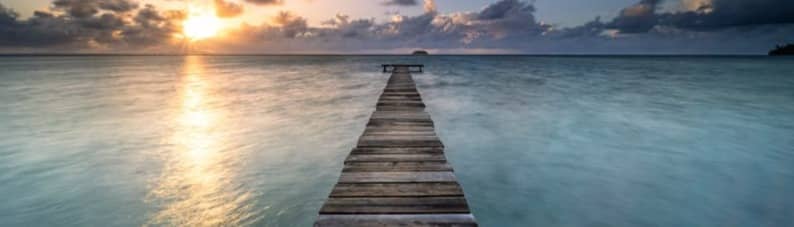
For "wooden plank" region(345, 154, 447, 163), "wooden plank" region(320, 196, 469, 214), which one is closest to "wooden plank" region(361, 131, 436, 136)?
"wooden plank" region(345, 154, 447, 163)

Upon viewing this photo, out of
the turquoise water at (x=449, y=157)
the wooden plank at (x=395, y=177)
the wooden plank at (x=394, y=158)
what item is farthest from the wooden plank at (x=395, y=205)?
the turquoise water at (x=449, y=157)

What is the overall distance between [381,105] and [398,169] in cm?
555

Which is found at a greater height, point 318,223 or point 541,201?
point 318,223

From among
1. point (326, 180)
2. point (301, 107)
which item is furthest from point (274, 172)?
point (301, 107)

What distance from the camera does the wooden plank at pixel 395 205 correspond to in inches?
130

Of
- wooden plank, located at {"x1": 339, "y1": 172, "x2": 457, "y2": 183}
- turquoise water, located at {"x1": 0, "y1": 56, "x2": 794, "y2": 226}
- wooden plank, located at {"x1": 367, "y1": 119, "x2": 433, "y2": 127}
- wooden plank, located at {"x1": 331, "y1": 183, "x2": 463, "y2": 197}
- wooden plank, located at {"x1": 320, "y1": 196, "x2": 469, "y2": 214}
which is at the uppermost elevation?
wooden plank, located at {"x1": 367, "y1": 119, "x2": 433, "y2": 127}

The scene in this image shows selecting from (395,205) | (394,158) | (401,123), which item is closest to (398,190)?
(395,205)

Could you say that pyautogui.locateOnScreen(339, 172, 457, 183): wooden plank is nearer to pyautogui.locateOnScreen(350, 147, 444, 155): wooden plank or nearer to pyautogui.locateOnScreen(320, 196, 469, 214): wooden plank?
pyautogui.locateOnScreen(320, 196, 469, 214): wooden plank

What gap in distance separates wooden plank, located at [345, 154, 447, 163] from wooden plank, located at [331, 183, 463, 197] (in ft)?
2.89

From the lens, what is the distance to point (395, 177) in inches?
162

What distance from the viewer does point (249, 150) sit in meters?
7.68

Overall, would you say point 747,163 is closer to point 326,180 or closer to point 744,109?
point 326,180

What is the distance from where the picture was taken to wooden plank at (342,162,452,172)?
4391 millimetres

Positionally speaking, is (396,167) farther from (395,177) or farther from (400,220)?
(400,220)
